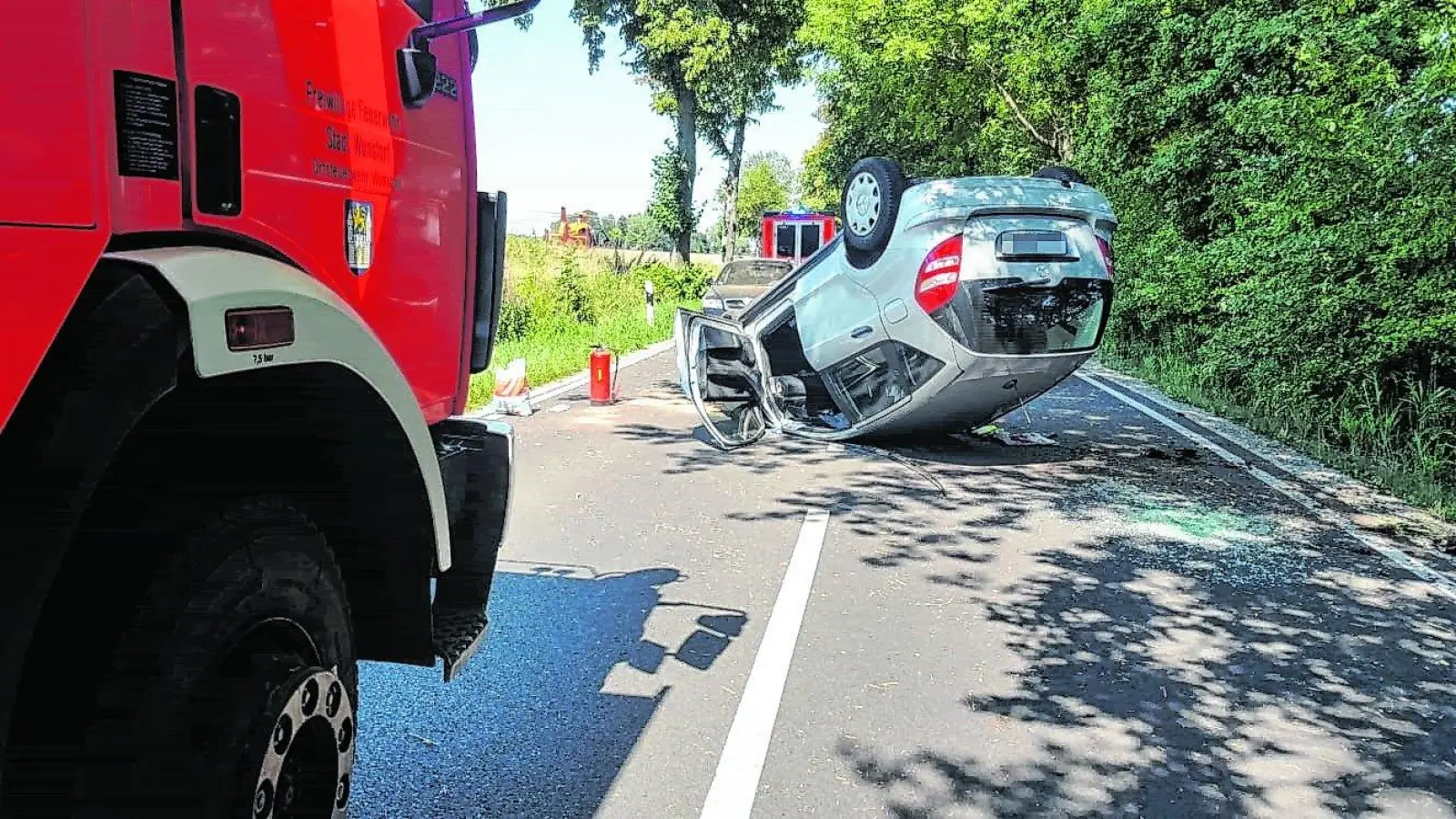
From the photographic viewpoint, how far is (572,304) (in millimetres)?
24375

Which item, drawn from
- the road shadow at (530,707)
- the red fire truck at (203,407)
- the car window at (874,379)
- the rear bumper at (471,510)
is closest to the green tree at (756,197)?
the car window at (874,379)

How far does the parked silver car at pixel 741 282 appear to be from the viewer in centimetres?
1858

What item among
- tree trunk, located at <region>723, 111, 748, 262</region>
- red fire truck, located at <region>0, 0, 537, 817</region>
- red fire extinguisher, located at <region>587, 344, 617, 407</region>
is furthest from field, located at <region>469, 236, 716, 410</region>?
tree trunk, located at <region>723, 111, 748, 262</region>

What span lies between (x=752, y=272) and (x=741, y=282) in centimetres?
52

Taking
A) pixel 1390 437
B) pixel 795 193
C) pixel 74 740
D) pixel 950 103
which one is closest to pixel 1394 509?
pixel 1390 437

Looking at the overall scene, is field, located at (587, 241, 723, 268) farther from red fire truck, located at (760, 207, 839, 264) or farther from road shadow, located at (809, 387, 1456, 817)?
road shadow, located at (809, 387, 1456, 817)

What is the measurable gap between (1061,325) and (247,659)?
705 centimetres

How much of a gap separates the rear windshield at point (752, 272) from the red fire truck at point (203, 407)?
667 inches

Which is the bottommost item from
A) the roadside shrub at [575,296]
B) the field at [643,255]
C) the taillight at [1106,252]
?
the roadside shrub at [575,296]

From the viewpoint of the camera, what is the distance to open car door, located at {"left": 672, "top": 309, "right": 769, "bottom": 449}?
9.51 m

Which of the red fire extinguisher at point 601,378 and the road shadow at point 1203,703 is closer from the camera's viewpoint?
the road shadow at point 1203,703

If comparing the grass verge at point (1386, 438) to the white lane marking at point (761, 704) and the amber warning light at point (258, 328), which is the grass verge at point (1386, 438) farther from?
the amber warning light at point (258, 328)

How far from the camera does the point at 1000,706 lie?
4.19m

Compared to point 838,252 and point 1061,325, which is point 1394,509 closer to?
point 1061,325
